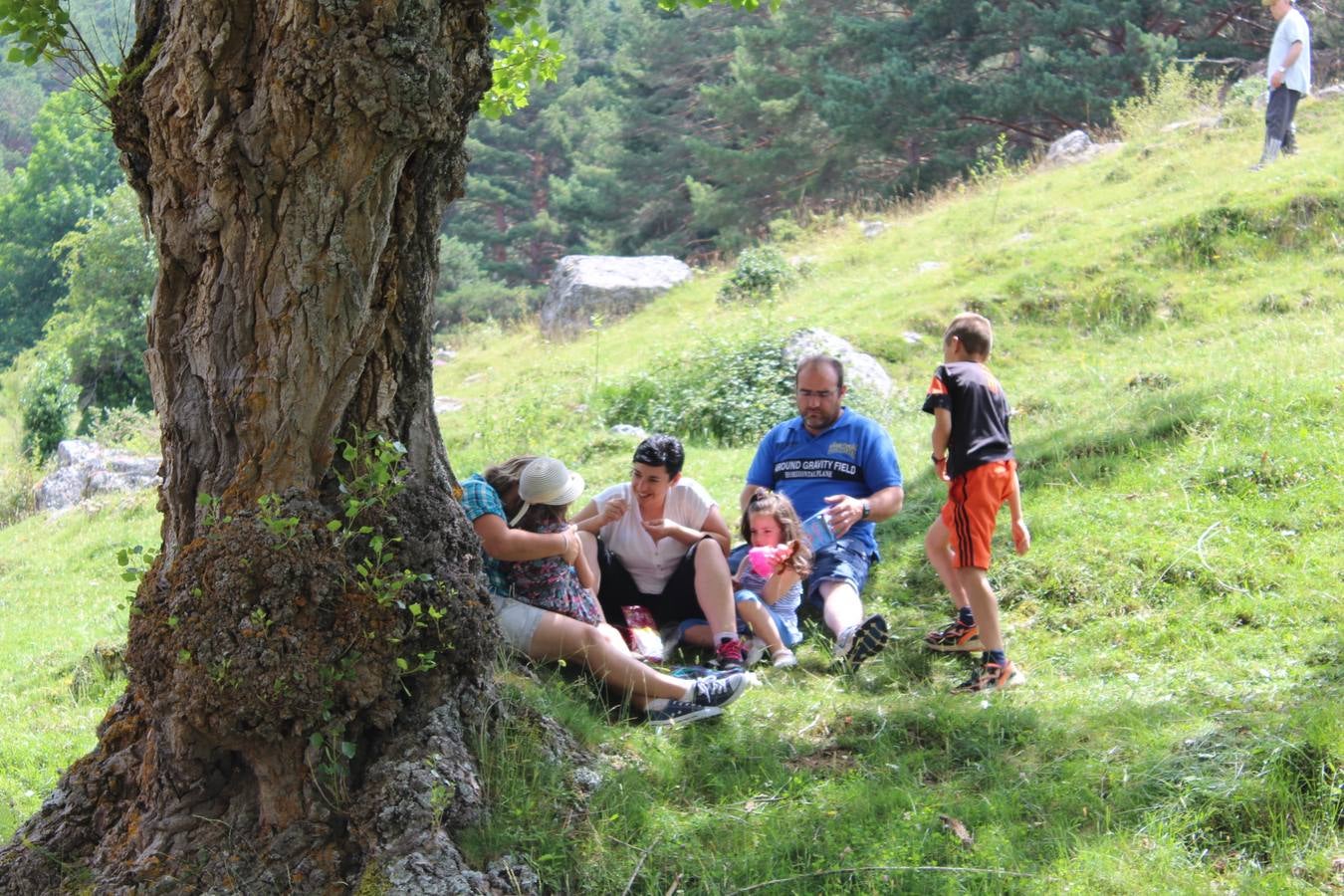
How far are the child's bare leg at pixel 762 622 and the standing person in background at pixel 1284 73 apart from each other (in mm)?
9883

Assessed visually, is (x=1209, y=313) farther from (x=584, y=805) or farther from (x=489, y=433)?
(x=584, y=805)

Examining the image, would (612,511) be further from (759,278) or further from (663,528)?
(759,278)

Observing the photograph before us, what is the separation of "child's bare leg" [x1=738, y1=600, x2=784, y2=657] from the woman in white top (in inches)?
6.2

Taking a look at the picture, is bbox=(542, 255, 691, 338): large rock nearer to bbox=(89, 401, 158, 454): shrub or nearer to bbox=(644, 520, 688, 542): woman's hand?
bbox=(89, 401, 158, 454): shrub

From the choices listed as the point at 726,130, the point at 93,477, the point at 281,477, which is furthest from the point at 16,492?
the point at 726,130

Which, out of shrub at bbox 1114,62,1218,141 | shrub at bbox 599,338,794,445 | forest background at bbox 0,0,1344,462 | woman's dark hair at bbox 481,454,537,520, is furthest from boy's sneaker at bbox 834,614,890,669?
forest background at bbox 0,0,1344,462

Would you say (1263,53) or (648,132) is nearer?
(1263,53)

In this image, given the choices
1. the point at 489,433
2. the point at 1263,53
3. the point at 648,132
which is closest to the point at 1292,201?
the point at 489,433

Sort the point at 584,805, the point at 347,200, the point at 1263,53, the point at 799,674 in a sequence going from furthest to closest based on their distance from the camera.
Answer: the point at 1263,53, the point at 799,674, the point at 584,805, the point at 347,200

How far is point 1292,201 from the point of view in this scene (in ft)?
38.4

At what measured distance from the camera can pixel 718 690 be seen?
485 centimetres

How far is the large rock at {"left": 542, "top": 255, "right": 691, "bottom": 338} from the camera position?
802 inches

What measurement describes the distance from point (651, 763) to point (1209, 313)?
8.15 m

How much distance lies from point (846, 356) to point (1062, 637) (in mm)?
5601
